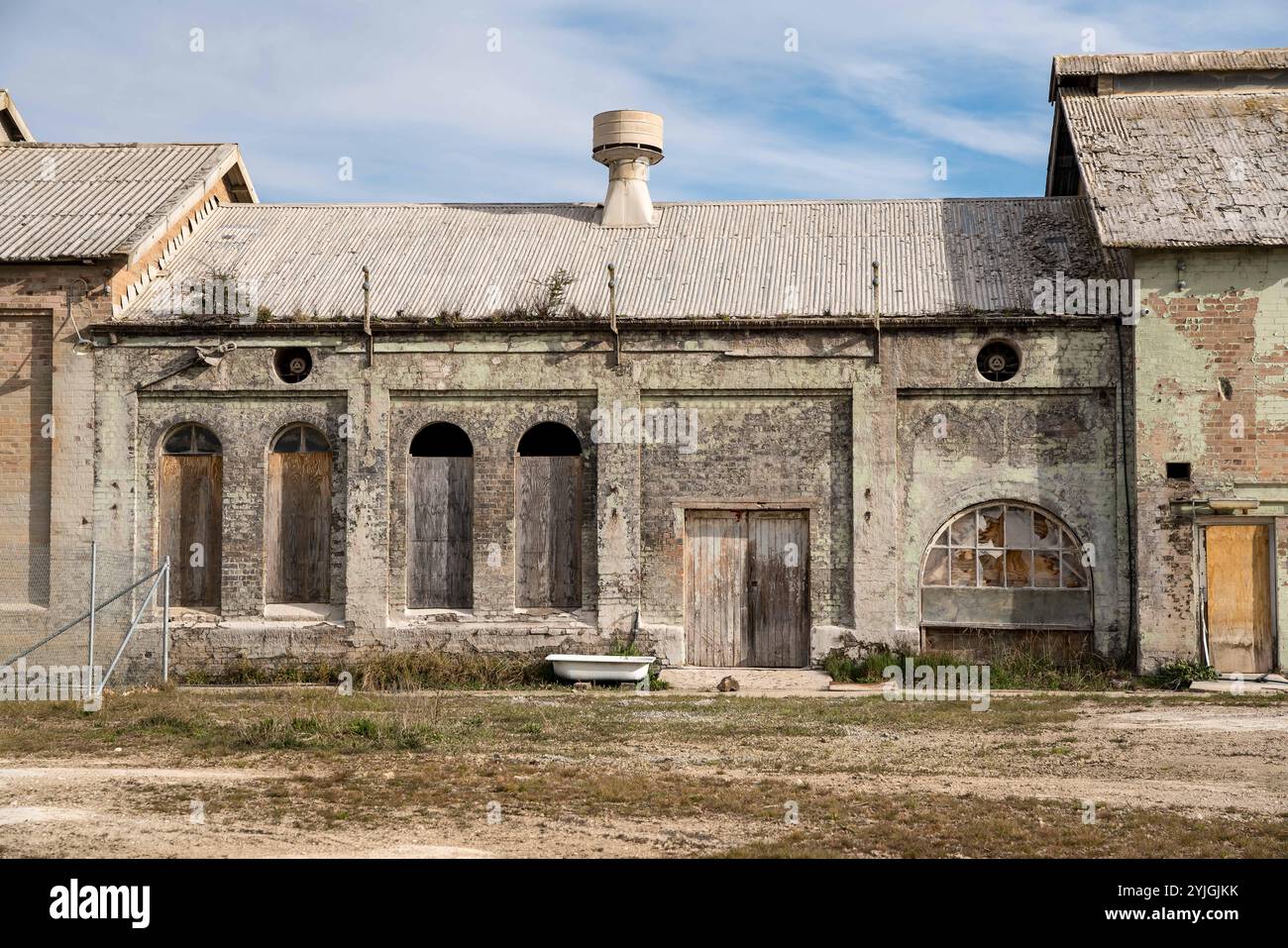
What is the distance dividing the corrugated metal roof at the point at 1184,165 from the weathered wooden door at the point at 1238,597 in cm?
377

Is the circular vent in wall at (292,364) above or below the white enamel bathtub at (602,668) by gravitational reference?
above

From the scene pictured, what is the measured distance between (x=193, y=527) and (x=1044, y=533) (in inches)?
460

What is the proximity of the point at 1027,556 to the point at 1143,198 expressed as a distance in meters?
5.13

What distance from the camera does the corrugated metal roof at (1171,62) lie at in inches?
845

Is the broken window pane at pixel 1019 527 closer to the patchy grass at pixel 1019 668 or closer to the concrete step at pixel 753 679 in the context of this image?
the patchy grass at pixel 1019 668

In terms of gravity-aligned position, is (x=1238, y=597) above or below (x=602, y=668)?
above

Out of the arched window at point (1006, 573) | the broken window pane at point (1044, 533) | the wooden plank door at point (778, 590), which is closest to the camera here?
the arched window at point (1006, 573)

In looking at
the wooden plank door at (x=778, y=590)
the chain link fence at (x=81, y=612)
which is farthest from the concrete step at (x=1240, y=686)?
the chain link fence at (x=81, y=612)

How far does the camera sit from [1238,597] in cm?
1758

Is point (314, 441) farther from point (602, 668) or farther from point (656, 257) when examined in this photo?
point (656, 257)

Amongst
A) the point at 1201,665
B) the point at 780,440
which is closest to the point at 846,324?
the point at 780,440

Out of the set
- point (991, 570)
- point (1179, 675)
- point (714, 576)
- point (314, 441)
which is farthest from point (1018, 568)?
point (314, 441)

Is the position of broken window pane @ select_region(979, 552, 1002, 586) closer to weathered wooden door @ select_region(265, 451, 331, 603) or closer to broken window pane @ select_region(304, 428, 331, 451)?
weathered wooden door @ select_region(265, 451, 331, 603)

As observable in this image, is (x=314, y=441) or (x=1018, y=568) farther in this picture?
(x=314, y=441)
